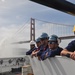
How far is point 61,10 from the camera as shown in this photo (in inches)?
32.2

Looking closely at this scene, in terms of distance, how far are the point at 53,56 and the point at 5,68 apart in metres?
4.43

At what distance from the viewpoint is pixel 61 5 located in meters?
0.79

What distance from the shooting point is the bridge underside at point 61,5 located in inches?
29.3

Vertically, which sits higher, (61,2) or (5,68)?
(61,2)

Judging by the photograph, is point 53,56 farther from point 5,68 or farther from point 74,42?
point 5,68

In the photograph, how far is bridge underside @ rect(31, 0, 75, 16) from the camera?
0.74m

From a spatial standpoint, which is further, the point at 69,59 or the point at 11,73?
the point at 11,73

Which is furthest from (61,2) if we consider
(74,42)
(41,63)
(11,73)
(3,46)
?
(3,46)

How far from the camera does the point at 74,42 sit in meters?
1.75

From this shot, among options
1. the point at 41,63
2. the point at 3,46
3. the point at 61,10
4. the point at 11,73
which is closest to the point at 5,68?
the point at 11,73

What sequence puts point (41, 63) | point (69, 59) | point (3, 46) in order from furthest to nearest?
1. point (3, 46)
2. point (41, 63)
3. point (69, 59)

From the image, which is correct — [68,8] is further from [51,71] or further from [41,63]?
[41,63]

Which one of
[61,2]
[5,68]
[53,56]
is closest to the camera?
[61,2]

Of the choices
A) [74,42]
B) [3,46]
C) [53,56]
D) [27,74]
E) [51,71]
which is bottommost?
[3,46]
